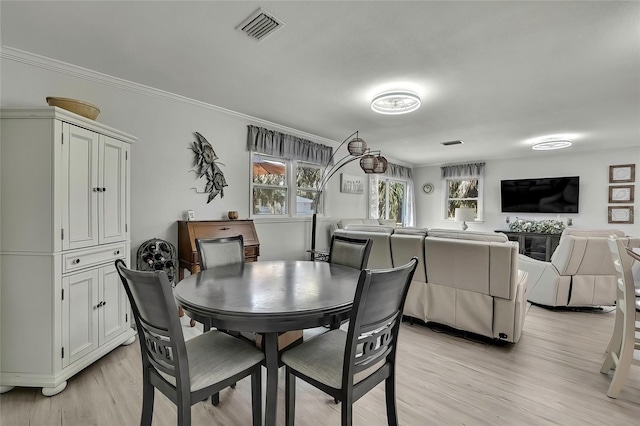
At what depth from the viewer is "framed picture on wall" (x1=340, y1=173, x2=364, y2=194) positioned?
5590mm

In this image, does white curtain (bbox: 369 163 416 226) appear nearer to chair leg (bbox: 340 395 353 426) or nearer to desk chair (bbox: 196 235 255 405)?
desk chair (bbox: 196 235 255 405)

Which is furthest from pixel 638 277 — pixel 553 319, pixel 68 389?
pixel 68 389

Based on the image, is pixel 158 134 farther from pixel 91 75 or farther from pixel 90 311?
pixel 90 311

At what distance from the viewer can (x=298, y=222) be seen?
4707 millimetres

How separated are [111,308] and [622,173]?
822 cm

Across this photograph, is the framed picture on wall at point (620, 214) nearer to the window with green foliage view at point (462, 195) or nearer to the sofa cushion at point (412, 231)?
the window with green foliage view at point (462, 195)

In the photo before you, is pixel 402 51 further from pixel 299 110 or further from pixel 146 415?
pixel 146 415

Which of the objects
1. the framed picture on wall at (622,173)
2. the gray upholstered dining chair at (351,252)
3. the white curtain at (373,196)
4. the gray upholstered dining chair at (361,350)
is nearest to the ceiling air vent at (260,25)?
the gray upholstered dining chair at (351,252)

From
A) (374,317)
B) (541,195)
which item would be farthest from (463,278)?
(541,195)

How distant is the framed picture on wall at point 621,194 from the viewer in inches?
212

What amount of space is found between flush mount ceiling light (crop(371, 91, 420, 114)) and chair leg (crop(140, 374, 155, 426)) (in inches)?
118

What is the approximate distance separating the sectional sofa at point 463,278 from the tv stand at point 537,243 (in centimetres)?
388

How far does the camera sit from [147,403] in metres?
1.32

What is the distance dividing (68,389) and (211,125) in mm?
2835
